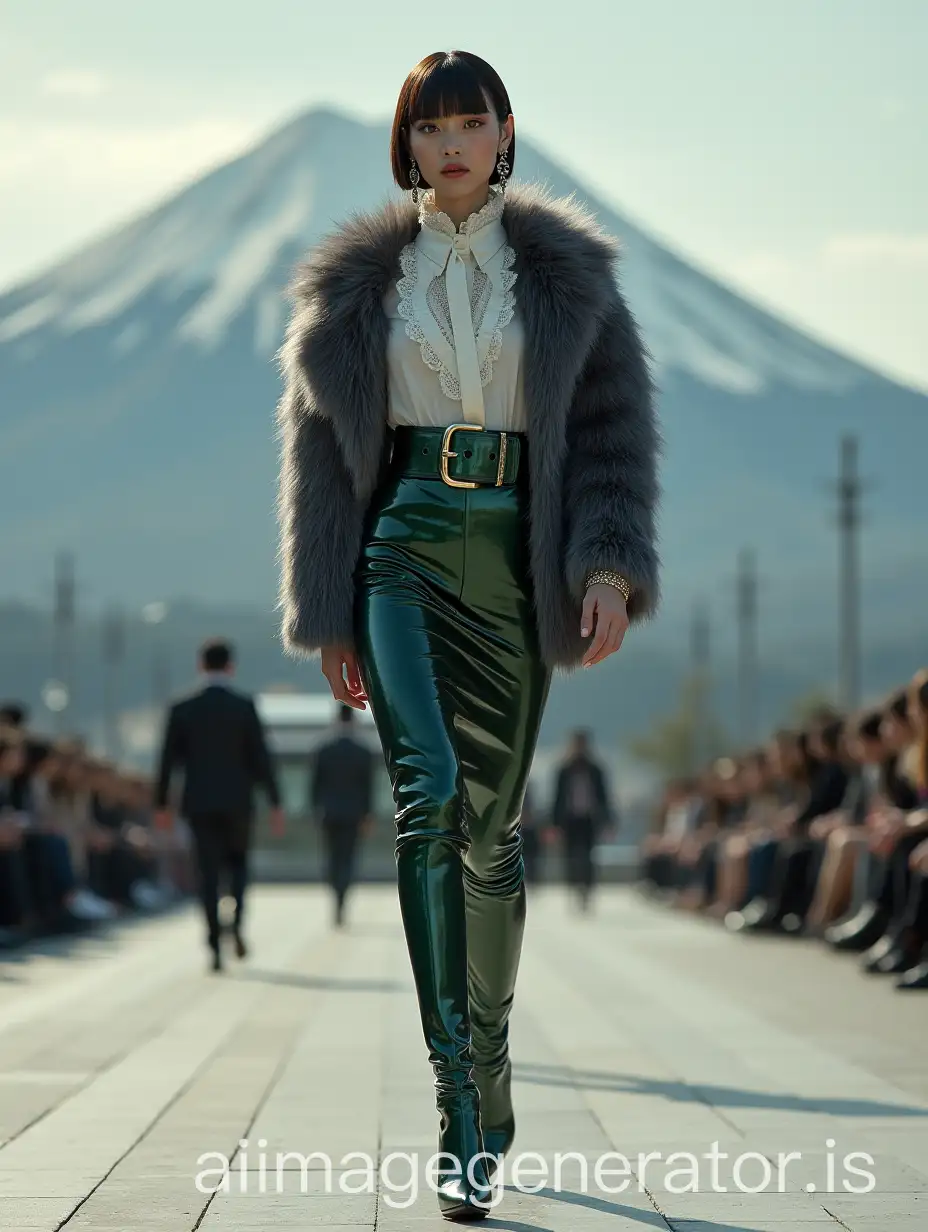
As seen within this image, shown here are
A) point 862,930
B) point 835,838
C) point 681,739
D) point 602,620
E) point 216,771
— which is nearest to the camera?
point 602,620

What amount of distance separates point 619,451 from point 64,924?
15.3 m

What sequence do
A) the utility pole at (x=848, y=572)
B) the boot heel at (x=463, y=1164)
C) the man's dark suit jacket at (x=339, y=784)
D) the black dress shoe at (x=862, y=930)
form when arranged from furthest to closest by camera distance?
the utility pole at (x=848, y=572) < the man's dark suit jacket at (x=339, y=784) < the black dress shoe at (x=862, y=930) < the boot heel at (x=463, y=1164)

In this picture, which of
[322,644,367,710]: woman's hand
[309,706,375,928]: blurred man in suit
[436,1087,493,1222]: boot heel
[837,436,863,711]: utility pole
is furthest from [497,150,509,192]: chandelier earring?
[837,436,863,711]: utility pole

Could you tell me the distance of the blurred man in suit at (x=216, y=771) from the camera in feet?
51.8

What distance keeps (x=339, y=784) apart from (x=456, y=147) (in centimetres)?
1693

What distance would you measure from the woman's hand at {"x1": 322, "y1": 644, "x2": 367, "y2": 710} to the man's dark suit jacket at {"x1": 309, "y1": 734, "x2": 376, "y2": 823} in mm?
16531

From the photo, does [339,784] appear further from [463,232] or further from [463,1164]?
[463,1164]

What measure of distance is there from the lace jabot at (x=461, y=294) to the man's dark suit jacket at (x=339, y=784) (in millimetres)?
16572

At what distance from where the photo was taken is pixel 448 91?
559 centimetres

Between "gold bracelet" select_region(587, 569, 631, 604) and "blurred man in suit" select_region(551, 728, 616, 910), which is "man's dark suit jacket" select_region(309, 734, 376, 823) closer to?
"blurred man in suit" select_region(551, 728, 616, 910)

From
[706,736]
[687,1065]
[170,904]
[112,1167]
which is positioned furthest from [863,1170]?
[706,736]

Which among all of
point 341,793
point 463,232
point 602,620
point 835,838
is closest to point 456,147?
point 463,232

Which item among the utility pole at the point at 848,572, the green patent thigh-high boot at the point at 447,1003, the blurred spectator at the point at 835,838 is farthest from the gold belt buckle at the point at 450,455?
the utility pole at the point at 848,572

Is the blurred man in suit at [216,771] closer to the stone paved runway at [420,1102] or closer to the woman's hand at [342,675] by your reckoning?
the stone paved runway at [420,1102]
